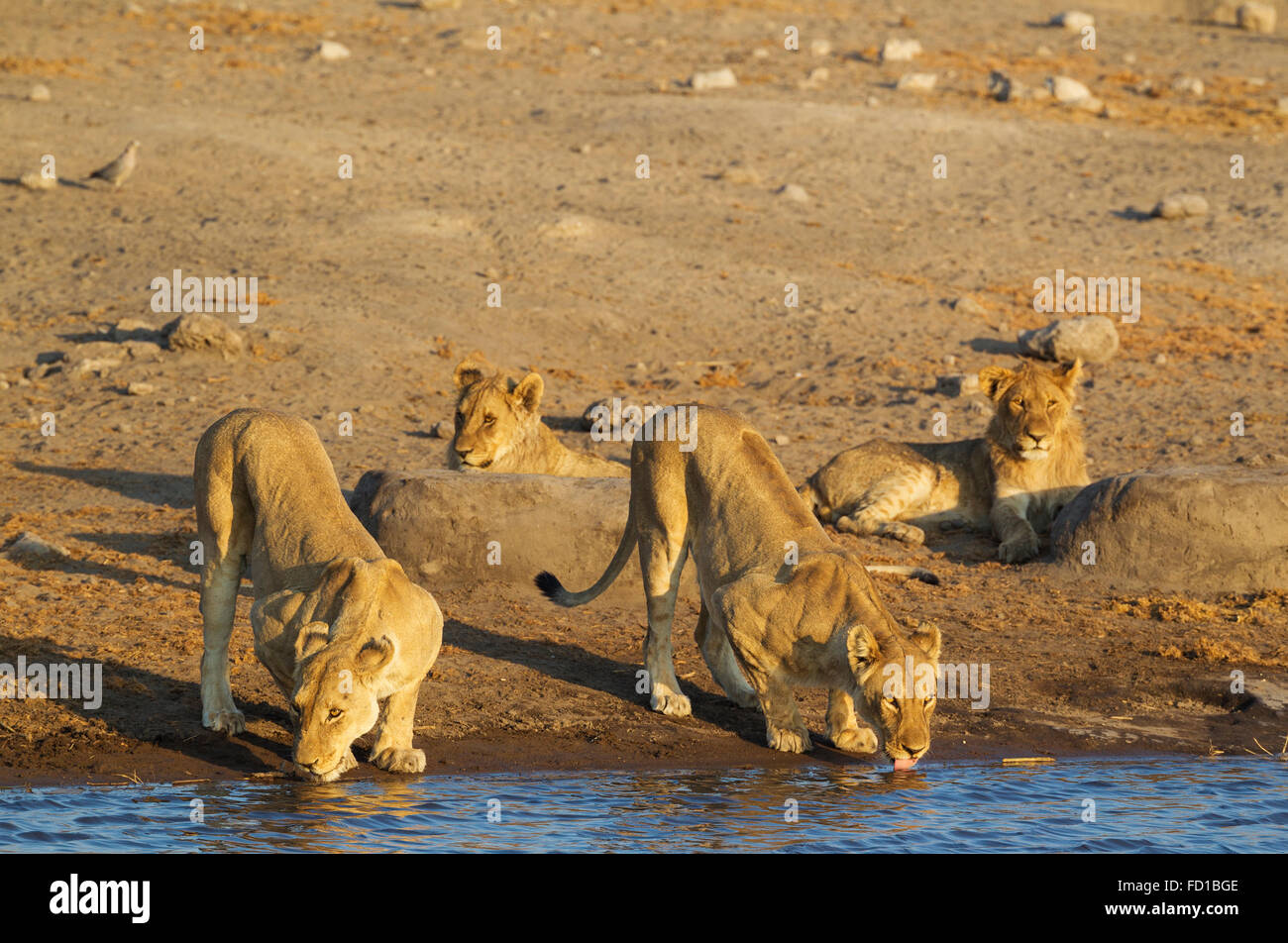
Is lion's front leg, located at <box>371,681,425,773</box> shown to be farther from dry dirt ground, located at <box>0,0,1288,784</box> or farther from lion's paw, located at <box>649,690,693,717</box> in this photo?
lion's paw, located at <box>649,690,693,717</box>

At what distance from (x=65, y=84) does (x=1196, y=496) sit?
1841 cm

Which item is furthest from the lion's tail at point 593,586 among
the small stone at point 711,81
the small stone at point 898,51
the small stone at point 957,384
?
the small stone at point 898,51

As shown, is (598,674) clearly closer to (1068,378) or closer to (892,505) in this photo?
(892,505)

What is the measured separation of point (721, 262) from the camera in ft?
64.4

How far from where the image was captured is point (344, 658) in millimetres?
6980

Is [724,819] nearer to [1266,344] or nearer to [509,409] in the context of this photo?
[509,409]

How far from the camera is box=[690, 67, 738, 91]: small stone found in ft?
84.7

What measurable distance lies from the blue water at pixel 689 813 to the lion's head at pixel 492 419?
4.57 meters

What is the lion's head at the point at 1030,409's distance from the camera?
42.0ft

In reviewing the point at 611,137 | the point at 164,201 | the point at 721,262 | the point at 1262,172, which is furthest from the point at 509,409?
the point at 1262,172

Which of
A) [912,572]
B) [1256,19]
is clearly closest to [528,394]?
[912,572]

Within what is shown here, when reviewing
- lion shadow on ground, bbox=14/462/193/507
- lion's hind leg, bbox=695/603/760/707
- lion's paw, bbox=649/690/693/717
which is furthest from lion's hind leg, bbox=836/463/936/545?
lion shadow on ground, bbox=14/462/193/507

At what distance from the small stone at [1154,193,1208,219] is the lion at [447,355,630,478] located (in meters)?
11.5

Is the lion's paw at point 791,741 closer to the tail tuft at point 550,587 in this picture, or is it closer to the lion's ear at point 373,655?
the tail tuft at point 550,587
